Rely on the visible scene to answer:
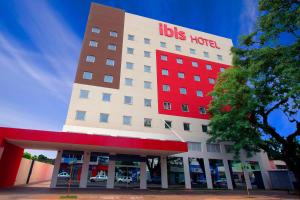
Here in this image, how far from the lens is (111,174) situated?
21.8 meters

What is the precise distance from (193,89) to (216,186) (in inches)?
549

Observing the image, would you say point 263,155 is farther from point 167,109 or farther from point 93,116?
point 93,116

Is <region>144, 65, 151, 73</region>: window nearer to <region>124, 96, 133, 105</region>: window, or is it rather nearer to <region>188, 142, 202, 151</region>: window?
<region>124, 96, 133, 105</region>: window

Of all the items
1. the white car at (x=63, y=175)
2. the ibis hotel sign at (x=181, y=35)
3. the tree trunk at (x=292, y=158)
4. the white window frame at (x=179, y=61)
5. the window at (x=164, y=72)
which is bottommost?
the white car at (x=63, y=175)

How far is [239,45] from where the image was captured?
922 inches

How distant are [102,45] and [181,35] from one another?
1492cm

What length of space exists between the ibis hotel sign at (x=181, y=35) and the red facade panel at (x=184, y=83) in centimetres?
439

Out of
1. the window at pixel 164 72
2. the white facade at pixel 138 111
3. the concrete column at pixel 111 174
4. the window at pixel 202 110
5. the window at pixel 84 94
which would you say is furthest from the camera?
the window at pixel 164 72

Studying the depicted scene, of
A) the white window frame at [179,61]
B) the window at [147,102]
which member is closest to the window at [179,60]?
the white window frame at [179,61]

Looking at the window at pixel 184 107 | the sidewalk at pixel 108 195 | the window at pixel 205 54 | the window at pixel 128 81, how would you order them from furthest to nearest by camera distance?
the window at pixel 205 54 < the window at pixel 184 107 < the window at pixel 128 81 < the sidewalk at pixel 108 195

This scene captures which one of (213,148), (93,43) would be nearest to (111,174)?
(213,148)

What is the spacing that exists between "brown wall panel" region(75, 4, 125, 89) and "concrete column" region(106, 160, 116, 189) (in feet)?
32.6

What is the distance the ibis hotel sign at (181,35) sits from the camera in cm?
3529

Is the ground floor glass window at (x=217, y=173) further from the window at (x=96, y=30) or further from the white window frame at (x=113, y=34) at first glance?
the window at (x=96, y=30)
